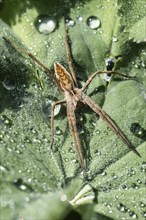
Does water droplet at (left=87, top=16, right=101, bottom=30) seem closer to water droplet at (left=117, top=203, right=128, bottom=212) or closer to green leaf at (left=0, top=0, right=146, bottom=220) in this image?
green leaf at (left=0, top=0, right=146, bottom=220)

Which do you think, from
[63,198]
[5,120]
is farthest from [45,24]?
[63,198]

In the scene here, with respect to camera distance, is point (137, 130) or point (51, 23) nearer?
point (137, 130)

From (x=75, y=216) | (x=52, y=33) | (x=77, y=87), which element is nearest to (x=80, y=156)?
(x=75, y=216)

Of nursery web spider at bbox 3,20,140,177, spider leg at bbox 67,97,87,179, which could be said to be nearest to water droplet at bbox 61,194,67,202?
spider leg at bbox 67,97,87,179

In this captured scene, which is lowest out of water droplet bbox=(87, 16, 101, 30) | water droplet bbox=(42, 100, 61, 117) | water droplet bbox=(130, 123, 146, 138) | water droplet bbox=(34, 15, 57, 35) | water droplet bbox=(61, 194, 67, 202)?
water droplet bbox=(61, 194, 67, 202)

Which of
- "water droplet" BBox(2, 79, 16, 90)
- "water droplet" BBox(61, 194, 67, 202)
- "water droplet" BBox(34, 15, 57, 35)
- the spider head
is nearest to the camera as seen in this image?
"water droplet" BBox(61, 194, 67, 202)

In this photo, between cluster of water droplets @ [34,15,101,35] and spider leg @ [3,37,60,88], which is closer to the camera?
spider leg @ [3,37,60,88]

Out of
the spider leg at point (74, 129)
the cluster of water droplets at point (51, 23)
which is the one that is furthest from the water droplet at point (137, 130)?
the cluster of water droplets at point (51, 23)

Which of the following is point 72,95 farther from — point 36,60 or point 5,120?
point 5,120

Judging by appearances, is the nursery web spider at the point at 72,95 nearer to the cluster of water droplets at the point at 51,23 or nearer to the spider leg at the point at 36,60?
the spider leg at the point at 36,60
